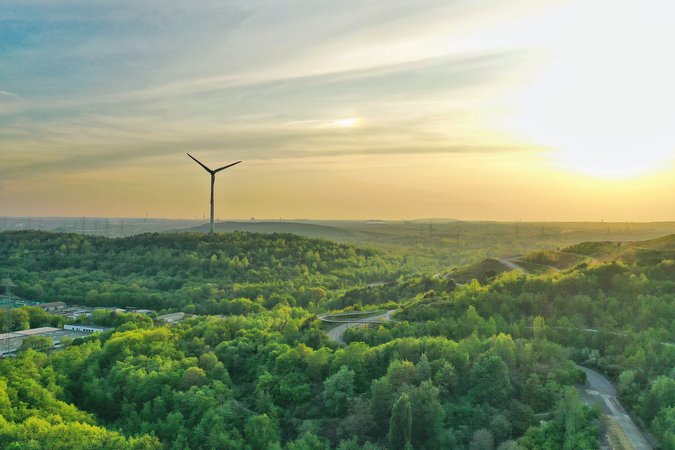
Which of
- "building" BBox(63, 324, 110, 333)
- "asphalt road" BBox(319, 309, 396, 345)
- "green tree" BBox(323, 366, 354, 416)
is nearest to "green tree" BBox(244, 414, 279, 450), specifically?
"green tree" BBox(323, 366, 354, 416)

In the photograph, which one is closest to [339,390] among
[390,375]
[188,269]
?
[390,375]

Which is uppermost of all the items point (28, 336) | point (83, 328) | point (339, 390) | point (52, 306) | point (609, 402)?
point (609, 402)

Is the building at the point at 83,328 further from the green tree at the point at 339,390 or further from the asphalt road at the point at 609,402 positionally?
the asphalt road at the point at 609,402

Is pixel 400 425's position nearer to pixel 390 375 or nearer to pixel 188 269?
pixel 390 375

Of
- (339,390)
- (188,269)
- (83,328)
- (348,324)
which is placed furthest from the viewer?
(188,269)

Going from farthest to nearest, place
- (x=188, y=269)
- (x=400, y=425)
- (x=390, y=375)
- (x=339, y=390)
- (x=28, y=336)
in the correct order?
(x=188, y=269) < (x=28, y=336) < (x=339, y=390) < (x=390, y=375) < (x=400, y=425)

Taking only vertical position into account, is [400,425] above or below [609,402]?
below

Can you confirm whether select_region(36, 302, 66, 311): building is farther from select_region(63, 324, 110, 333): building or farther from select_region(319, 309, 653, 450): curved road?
select_region(319, 309, 653, 450): curved road
